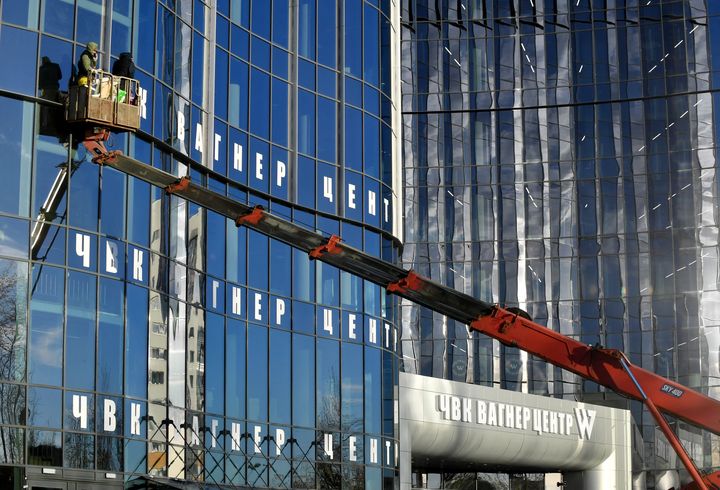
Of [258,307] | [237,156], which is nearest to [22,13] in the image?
[237,156]

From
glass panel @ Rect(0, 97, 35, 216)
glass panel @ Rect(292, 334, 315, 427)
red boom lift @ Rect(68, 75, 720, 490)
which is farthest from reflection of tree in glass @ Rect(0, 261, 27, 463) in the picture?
glass panel @ Rect(292, 334, 315, 427)

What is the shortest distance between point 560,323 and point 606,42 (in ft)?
55.5

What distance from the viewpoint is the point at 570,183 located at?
285ft

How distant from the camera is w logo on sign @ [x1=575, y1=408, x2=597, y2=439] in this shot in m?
61.7

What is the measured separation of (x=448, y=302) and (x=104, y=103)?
32.5 feet

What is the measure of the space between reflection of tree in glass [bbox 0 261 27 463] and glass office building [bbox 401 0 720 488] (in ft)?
178

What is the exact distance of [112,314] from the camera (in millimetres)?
36969

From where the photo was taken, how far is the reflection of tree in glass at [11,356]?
111ft

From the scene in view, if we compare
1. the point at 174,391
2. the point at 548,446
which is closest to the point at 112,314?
the point at 174,391

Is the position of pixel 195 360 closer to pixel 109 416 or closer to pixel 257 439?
pixel 257 439

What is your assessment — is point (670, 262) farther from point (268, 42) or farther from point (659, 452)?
point (268, 42)

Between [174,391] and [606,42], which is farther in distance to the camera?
[606,42]

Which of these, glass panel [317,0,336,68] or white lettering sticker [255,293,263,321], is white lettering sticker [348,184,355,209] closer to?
glass panel [317,0,336,68]

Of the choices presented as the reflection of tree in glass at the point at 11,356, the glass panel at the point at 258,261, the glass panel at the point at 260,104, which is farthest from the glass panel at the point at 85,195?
the glass panel at the point at 260,104
